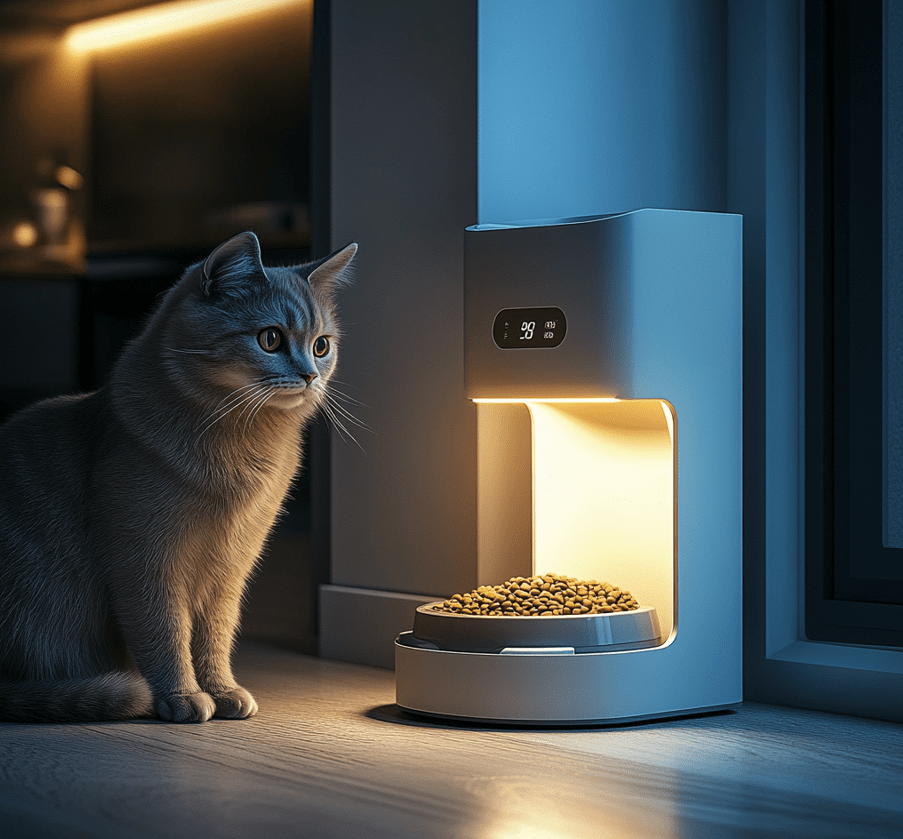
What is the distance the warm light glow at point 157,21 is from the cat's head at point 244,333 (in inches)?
76.4

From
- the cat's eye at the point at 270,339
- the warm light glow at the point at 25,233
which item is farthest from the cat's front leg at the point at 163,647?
the warm light glow at the point at 25,233

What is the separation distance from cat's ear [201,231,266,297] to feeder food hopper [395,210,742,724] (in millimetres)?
258

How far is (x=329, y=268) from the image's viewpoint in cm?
153

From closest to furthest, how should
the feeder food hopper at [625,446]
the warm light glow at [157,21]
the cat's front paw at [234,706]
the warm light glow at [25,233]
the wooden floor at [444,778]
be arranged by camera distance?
the wooden floor at [444,778], the feeder food hopper at [625,446], the cat's front paw at [234,706], the warm light glow at [157,21], the warm light glow at [25,233]

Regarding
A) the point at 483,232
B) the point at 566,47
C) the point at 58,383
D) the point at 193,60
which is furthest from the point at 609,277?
the point at 58,383

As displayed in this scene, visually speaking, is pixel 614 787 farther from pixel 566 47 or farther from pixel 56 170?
pixel 56 170

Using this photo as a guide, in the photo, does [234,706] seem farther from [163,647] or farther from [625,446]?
[625,446]

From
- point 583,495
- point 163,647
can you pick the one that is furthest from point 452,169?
point 163,647

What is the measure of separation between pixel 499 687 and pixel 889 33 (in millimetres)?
974

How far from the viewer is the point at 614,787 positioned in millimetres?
1169

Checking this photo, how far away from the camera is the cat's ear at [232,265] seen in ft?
4.58

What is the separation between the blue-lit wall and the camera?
5.55ft

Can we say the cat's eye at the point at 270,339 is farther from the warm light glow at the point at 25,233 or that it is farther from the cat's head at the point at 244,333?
the warm light glow at the point at 25,233

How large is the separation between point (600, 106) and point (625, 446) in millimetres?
511
